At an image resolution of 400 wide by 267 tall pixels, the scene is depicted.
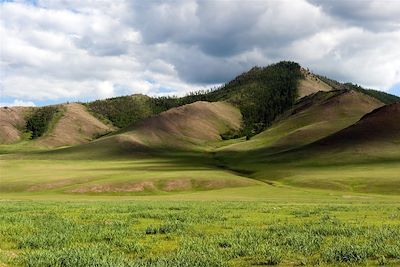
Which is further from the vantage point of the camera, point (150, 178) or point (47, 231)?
point (150, 178)

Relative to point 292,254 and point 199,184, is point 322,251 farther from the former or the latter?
point 199,184

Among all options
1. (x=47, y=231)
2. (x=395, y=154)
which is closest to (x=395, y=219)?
(x=47, y=231)

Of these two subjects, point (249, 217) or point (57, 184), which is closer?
point (249, 217)

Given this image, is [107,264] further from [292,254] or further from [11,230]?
[11,230]

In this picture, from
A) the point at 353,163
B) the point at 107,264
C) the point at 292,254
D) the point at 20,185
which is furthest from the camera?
the point at 353,163

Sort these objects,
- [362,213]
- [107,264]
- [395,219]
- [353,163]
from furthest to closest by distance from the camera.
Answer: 1. [353,163]
2. [362,213]
3. [395,219]
4. [107,264]

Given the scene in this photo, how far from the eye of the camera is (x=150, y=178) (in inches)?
4616

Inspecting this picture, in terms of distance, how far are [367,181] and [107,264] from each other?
10238 cm

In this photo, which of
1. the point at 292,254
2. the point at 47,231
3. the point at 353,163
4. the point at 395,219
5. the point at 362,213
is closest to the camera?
the point at 292,254

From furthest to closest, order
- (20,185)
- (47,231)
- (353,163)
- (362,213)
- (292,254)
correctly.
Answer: (353,163)
(20,185)
(362,213)
(47,231)
(292,254)

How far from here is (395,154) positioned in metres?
172

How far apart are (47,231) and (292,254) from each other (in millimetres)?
13804

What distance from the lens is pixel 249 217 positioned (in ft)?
118

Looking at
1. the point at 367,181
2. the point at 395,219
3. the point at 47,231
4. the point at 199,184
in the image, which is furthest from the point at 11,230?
the point at 367,181
